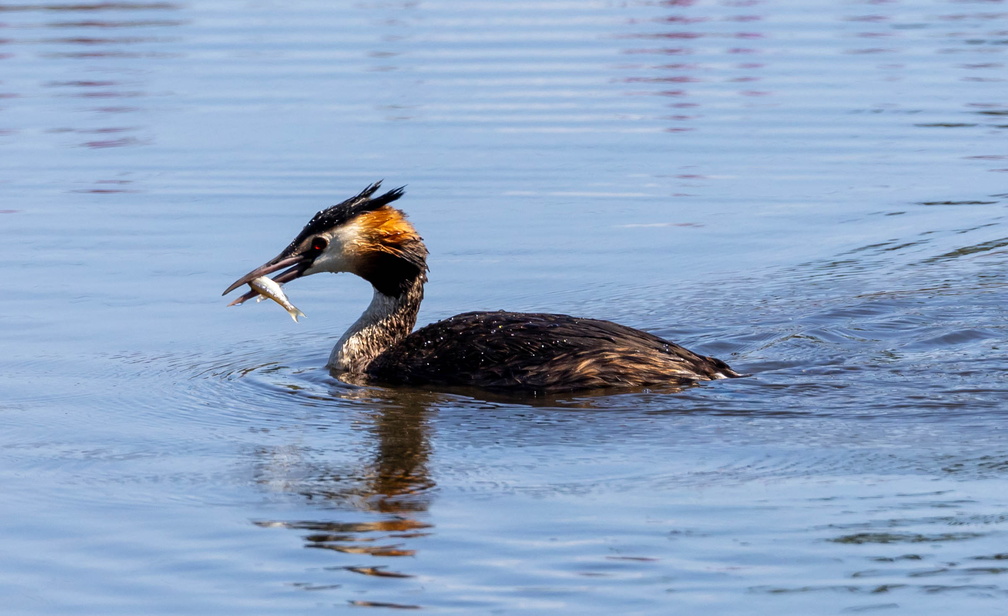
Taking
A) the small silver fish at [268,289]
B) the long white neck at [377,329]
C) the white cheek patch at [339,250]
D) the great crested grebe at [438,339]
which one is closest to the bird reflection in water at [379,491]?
the great crested grebe at [438,339]

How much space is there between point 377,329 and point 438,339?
1.98ft

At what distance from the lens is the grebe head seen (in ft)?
32.6

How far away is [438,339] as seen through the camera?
9.72m

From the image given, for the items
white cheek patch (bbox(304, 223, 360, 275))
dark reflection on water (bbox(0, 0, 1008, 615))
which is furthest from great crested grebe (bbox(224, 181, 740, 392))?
dark reflection on water (bbox(0, 0, 1008, 615))

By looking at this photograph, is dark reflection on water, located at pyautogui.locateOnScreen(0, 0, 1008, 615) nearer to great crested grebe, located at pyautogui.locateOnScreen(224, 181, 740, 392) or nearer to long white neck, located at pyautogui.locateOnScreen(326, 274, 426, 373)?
great crested grebe, located at pyautogui.locateOnScreen(224, 181, 740, 392)

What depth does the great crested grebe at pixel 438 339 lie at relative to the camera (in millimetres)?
9234

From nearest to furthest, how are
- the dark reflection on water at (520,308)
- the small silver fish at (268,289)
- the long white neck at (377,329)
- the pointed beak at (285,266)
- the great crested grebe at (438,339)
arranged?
the dark reflection on water at (520,308) → the great crested grebe at (438,339) → the small silver fish at (268,289) → the pointed beak at (285,266) → the long white neck at (377,329)

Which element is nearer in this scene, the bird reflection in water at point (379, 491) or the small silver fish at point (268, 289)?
the bird reflection in water at point (379, 491)

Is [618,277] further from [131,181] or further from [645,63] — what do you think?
[645,63]

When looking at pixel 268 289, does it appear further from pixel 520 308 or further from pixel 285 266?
pixel 520 308

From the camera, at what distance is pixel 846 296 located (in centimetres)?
1123

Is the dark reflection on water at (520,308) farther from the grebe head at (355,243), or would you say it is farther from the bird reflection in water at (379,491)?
the grebe head at (355,243)

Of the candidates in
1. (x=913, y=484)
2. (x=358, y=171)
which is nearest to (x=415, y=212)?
(x=358, y=171)

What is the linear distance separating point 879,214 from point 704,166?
A: 236cm
